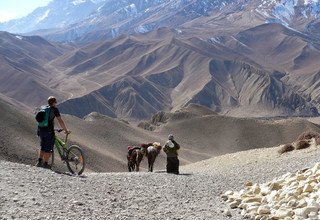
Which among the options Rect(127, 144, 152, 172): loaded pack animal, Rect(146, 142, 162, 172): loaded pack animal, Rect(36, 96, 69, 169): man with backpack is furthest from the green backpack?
Rect(127, 144, 152, 172): loaded pack animal

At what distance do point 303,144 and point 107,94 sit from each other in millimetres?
145904

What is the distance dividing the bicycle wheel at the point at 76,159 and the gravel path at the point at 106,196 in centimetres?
56

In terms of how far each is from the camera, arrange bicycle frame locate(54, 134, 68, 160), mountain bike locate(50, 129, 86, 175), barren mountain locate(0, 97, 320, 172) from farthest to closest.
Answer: barren mountain locate(0, 97, 320, 172)
mountain bike locate(50, 129, 86, 175)
bicycle frame locate(54, 134, 68, 160)

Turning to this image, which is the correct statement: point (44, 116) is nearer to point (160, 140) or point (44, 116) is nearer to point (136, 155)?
point (136, 155)

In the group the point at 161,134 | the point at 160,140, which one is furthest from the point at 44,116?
the point at 161,134

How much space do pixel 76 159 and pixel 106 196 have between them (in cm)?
307

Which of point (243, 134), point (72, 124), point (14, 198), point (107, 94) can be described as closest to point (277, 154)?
point (14, 198)

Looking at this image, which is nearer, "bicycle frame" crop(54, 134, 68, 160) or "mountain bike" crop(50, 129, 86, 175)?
"bicycle frame" crop(54, 134, 68, 160)

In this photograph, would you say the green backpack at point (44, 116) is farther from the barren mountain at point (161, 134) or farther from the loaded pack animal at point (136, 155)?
the barren mountain at point (161, 134)

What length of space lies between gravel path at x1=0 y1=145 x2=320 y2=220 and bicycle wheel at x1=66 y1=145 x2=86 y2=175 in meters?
0.56

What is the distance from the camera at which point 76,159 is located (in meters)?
15.9

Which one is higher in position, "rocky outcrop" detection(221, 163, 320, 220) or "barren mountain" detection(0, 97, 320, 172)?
"barren mountain" detection(0, 97, 320, 172)

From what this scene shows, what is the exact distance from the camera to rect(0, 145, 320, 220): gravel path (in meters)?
11.1

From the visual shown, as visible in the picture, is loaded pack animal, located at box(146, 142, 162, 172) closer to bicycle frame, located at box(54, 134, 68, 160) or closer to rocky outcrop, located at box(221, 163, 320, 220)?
bicycle frame, located at box(54, 134, 68, 160)
